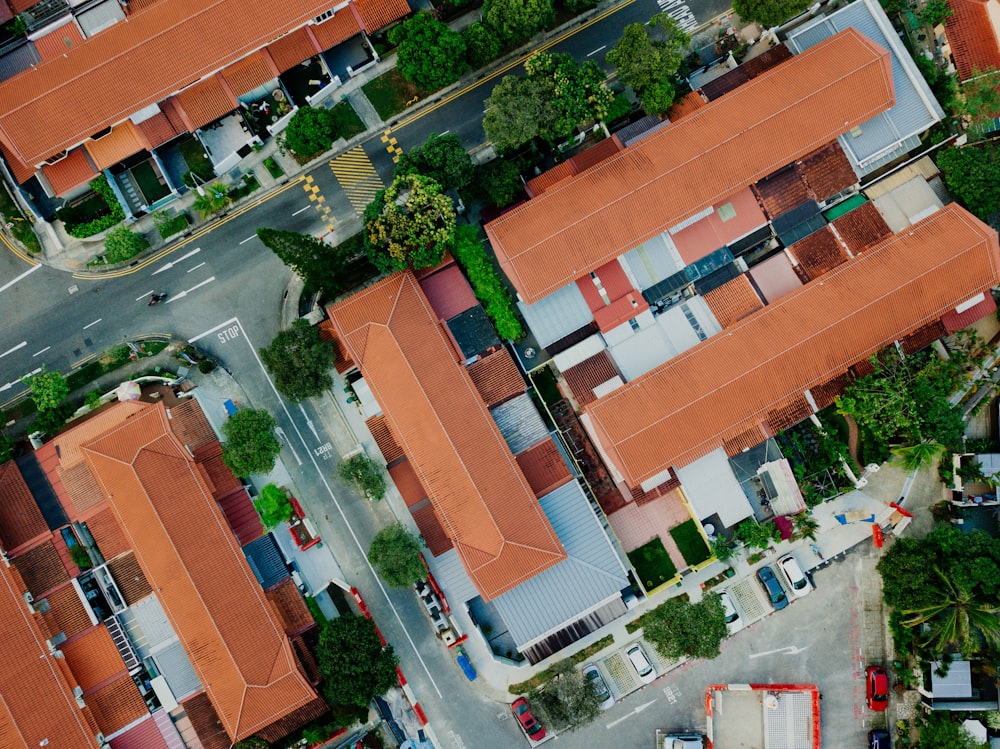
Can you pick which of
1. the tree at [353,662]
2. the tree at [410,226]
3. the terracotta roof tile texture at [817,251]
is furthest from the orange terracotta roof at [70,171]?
the terracotta roof tile texture at [817,251]

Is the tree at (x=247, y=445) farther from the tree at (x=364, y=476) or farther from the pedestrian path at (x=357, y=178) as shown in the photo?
the pedestrian path at (x=357, y=178)

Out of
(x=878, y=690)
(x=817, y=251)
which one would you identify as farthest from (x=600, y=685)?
(x=817, y=251)

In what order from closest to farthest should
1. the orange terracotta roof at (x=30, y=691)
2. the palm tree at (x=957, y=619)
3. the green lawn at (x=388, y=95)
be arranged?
the orange terracotta roof at (x=30, y=691)
the palm tree at (x=957, y=619)
the green lawn at (x=388, y=95)

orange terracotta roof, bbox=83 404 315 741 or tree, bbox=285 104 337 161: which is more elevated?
tree, bbox=285 104 337 161

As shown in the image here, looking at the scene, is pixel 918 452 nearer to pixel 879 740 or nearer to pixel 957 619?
pixel 957 619

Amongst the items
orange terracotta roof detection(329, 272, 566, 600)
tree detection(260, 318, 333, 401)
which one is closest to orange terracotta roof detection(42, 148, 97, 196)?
tree detection(260, 318, 333, 401)

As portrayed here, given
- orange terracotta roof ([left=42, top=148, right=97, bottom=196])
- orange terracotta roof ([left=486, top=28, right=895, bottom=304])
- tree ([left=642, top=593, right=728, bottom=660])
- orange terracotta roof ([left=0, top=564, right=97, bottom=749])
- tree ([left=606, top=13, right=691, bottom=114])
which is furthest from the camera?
orange terracotta roof ([left=42, top=148, right=97, bottom=196])

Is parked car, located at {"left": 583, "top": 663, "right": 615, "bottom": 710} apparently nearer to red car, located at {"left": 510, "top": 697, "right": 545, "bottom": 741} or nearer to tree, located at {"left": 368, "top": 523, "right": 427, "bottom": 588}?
red car, located at {"left": 510, "top": 697, "right": 545, "bottom": 741}
